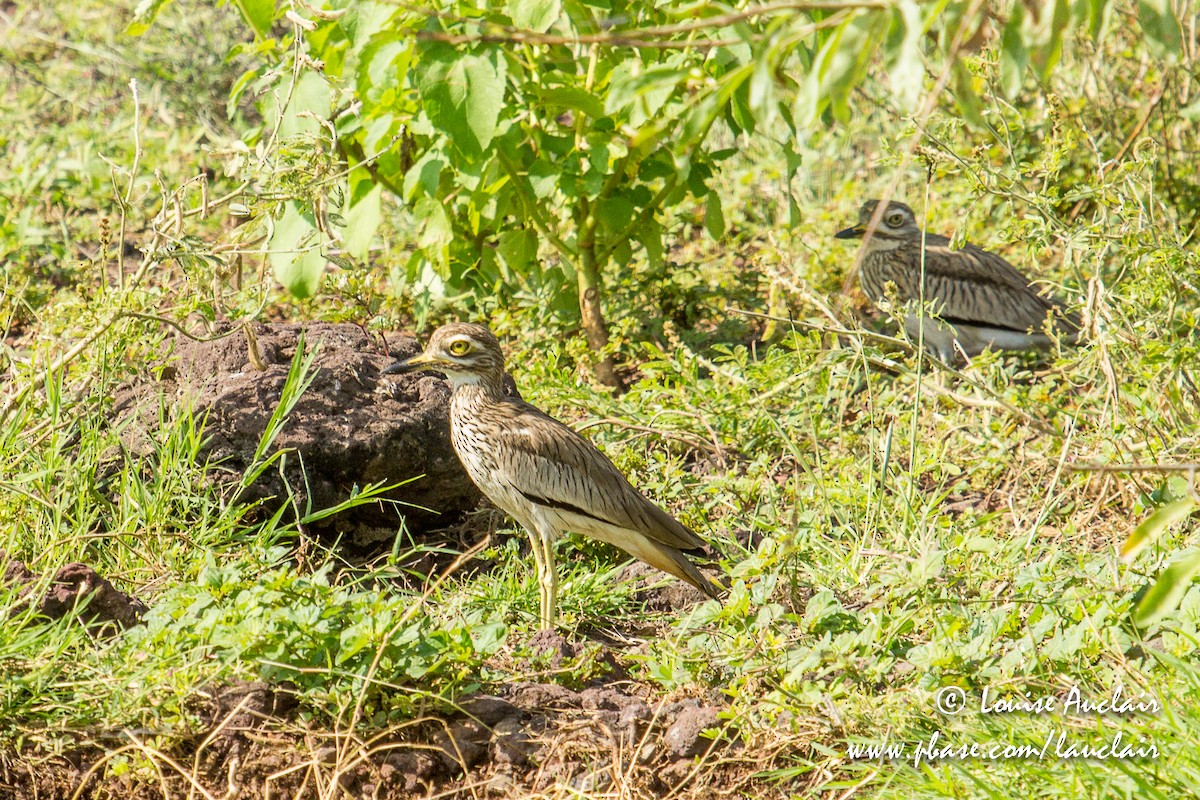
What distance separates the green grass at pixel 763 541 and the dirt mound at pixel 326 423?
13cm

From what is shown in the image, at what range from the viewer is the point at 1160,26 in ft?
6.24

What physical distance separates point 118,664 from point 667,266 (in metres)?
3.63

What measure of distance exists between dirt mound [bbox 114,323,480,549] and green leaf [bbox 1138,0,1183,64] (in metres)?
3.15

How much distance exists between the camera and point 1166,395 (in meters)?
4.39

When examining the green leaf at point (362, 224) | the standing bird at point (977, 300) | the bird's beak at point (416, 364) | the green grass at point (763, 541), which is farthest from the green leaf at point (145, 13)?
the standing bird at point (977, 300)

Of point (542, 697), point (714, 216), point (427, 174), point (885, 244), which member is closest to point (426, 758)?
point (542, 697)

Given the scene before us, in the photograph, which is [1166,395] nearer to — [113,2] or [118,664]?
[118,664]

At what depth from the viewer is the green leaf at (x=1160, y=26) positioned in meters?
1.86

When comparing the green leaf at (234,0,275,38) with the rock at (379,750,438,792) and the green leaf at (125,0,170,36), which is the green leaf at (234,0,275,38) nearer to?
the green leaf at (125,0,170,36)

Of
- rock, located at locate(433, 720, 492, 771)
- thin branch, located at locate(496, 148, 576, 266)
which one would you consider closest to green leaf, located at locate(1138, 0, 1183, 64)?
rock, located at locate(433, 720, 492, 771)

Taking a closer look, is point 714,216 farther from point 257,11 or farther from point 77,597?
point 77,597

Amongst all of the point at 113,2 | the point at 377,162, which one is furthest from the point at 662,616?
the point at 113,2

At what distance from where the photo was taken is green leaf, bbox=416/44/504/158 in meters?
4.67

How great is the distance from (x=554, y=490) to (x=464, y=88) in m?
1.49
